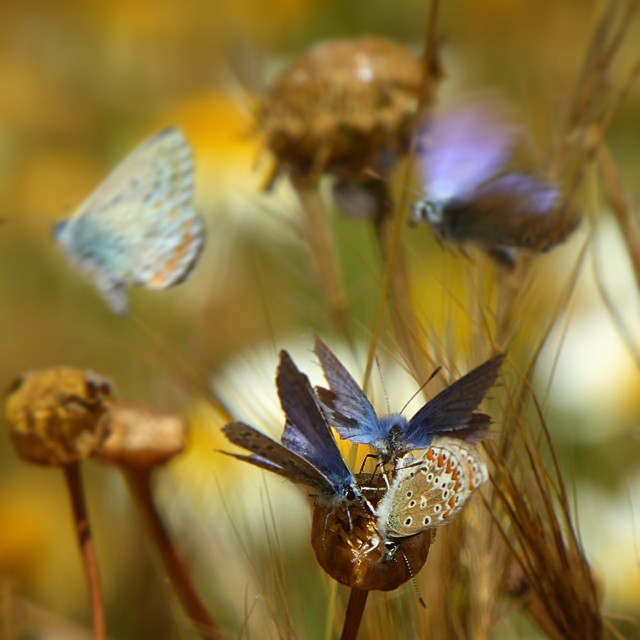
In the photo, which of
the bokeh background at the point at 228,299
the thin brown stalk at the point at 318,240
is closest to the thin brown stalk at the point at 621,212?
the bokeh background at the point at 228,299

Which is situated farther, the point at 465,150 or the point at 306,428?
the point at 465,150

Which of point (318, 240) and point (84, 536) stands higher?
point (318, 240)

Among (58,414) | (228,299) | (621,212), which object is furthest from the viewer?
(228,299)

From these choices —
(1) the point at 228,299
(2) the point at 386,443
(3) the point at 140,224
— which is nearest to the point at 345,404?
(2) the point at 386,443

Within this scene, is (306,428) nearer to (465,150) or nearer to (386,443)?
(386,443)

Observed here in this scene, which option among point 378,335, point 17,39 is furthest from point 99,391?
point 17,39

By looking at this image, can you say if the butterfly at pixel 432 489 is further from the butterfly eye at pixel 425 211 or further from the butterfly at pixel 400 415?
the butterfly eye at pixel 425 211

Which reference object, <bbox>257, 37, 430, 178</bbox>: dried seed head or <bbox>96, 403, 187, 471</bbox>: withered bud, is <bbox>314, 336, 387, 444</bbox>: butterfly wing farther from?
<bbox>257, 37, 430, 178</bbox>: dried seed head
